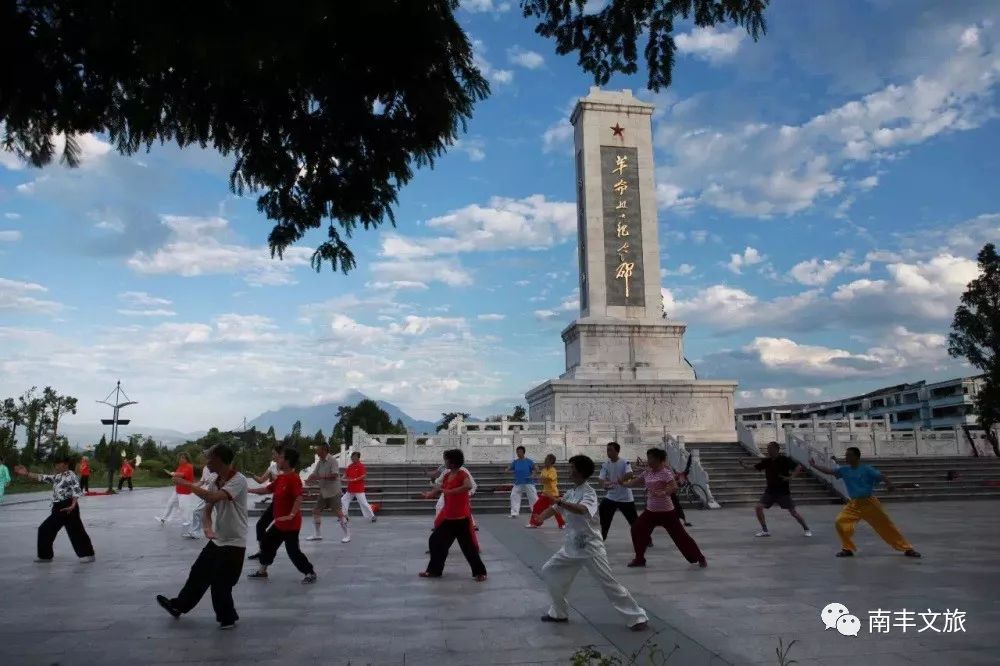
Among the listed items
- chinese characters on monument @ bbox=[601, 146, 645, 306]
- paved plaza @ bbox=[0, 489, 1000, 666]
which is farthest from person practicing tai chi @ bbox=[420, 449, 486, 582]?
chinese characters on monument @ bbox=[601, 146, 645, 306]

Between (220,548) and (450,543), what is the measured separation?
2610mm

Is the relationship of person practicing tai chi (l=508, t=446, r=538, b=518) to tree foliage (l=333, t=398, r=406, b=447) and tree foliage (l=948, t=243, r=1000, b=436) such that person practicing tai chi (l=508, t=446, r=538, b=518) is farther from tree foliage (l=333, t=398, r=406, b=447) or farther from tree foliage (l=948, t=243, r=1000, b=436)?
tree foliage (l=333, t=398, r=406, b=447)

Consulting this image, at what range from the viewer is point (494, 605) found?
6.00 meters

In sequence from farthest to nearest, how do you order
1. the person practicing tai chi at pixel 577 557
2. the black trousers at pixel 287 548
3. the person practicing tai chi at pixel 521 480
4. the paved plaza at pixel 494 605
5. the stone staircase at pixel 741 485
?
the stone staircase at pixel 741 485 → the person practicing tai chi at pixel 521 480 → the black trousers at pixel 287 548 → the person practicing tai chi at pixel 577 557 → the paved plaza at pixel 494 605

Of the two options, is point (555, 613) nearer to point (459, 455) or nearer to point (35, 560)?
point (459, 455)

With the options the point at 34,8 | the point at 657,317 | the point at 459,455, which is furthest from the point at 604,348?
the point at 34,8

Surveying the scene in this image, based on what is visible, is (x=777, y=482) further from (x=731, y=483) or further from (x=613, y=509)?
(x=731, y=483)

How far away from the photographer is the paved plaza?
461cm

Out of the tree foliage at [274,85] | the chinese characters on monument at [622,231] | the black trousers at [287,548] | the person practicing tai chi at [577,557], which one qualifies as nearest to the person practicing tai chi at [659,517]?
the person practicing tai chi at [577,557]

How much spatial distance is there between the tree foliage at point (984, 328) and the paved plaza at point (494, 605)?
22.5 metres

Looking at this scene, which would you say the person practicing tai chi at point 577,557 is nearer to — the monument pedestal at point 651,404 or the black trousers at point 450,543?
the black trousers at point 450,543

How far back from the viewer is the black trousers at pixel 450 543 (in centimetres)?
720

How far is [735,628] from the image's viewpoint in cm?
515

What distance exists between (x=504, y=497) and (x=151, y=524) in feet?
24.4
